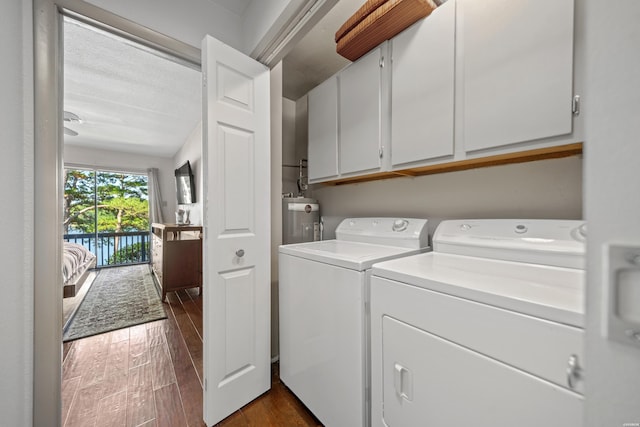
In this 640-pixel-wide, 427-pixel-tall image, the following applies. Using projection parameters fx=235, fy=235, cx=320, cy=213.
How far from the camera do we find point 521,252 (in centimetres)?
102

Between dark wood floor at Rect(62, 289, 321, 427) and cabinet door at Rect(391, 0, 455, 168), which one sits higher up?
cabinet door at Rect(391, 0, 455, 168)

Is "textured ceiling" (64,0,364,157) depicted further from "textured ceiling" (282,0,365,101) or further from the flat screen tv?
the flat screen tv

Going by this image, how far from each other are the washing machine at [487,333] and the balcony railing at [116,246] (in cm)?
645

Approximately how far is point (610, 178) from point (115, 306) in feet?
13.1

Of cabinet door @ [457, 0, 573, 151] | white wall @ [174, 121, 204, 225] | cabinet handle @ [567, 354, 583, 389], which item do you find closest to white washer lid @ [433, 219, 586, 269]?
cabinet door @ [457, 0, 573, 151]

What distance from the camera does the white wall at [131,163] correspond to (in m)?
4.77

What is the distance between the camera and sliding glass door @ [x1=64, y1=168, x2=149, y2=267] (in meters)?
4.98

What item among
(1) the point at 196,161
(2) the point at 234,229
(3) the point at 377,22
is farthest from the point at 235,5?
(1) the point at 196,161

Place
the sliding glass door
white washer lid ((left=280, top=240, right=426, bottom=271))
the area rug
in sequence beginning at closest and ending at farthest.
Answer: white washer lid ((left=280, top=240, right=426, bottom=271)) < the area rug < the sliding glass door

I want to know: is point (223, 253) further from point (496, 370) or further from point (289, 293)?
point (496, 370)

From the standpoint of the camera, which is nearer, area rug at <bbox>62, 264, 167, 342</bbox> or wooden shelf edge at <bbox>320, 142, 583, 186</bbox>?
wooden shelf edge at <bbox>320, 142, 583, 186</bbox>

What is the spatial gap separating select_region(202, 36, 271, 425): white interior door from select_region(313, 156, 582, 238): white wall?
902 millimetres

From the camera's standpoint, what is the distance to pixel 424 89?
4.12 ft

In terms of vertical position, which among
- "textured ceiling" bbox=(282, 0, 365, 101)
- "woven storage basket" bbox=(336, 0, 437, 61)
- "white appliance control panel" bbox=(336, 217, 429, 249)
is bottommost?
"white appliance control panel" bbox=(336, 217, 429, 249)
